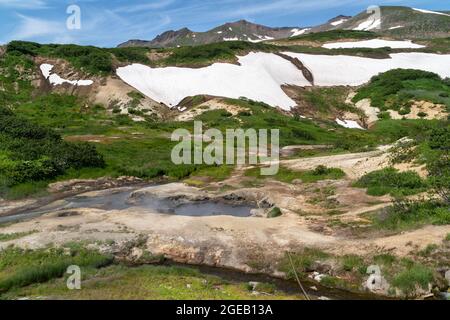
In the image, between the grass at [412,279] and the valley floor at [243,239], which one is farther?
the valley floor at [243,239]

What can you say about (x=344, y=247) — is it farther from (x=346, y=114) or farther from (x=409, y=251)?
(x=346, y=114)

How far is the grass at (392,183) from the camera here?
34.1 m

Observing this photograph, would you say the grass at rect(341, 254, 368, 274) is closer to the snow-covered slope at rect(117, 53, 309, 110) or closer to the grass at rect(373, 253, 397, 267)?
the grass at rect(373, 253, 397, 267)

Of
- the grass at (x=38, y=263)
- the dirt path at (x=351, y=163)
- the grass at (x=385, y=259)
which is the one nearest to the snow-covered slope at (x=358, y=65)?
the dirt path at (x=351, y=163)

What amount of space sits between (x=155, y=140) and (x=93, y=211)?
31.0 metres

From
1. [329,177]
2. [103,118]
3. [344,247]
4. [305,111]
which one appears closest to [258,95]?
[305,111]

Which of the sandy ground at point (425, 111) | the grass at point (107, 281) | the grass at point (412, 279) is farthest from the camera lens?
the sandy ground at point (425, 111)

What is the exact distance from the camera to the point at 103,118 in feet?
269

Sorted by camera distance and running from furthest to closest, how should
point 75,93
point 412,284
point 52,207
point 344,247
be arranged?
point 75,93, point 52,207, point 344,247, point 412,284

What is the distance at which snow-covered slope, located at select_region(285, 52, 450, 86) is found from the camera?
116000mm

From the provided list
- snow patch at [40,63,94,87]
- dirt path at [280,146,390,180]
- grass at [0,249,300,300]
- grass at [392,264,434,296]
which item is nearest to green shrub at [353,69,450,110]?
dirt path at [280,146,390,180]

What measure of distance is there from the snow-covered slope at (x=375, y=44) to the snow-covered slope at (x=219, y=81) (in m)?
47.2

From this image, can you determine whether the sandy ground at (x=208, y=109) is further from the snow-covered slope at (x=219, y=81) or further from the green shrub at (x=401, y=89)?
the green shrub at (x=401, y=89)

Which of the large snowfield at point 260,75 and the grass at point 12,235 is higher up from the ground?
the large snowfield at point 260,75
